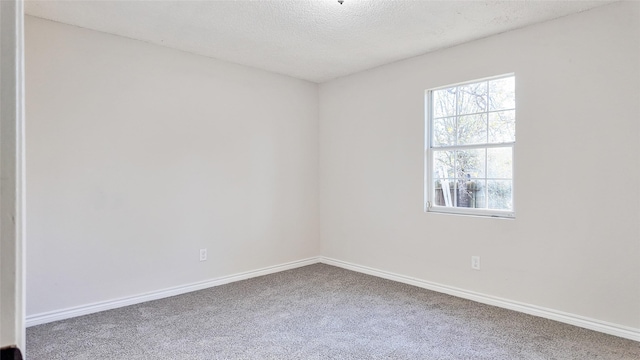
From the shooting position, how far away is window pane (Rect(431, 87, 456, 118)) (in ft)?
11.8

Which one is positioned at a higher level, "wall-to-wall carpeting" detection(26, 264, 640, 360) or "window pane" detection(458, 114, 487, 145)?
"window pane" detection(458, 114, 487, 145)

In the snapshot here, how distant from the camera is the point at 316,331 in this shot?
8.75ft

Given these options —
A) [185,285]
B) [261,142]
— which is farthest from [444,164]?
[185,285]

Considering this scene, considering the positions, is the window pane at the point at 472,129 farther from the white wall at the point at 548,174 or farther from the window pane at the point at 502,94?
the white wall at the point at 548,174

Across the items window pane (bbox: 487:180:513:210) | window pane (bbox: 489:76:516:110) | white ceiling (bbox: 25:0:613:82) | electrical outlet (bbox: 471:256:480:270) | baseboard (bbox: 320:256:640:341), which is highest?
white ceiling (bbox: 25:0:613:82)

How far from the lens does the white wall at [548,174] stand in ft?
8.41

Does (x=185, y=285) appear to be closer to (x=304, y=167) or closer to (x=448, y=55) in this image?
(x=304, y=167)

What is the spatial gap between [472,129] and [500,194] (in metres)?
0.67

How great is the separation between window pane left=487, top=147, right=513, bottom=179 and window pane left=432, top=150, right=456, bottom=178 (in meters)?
0.36

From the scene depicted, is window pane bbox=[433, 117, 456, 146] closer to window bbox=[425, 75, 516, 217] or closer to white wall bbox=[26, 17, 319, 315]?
window bbox=[425, 75, 516, 217]

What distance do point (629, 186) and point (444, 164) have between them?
1.47 m
